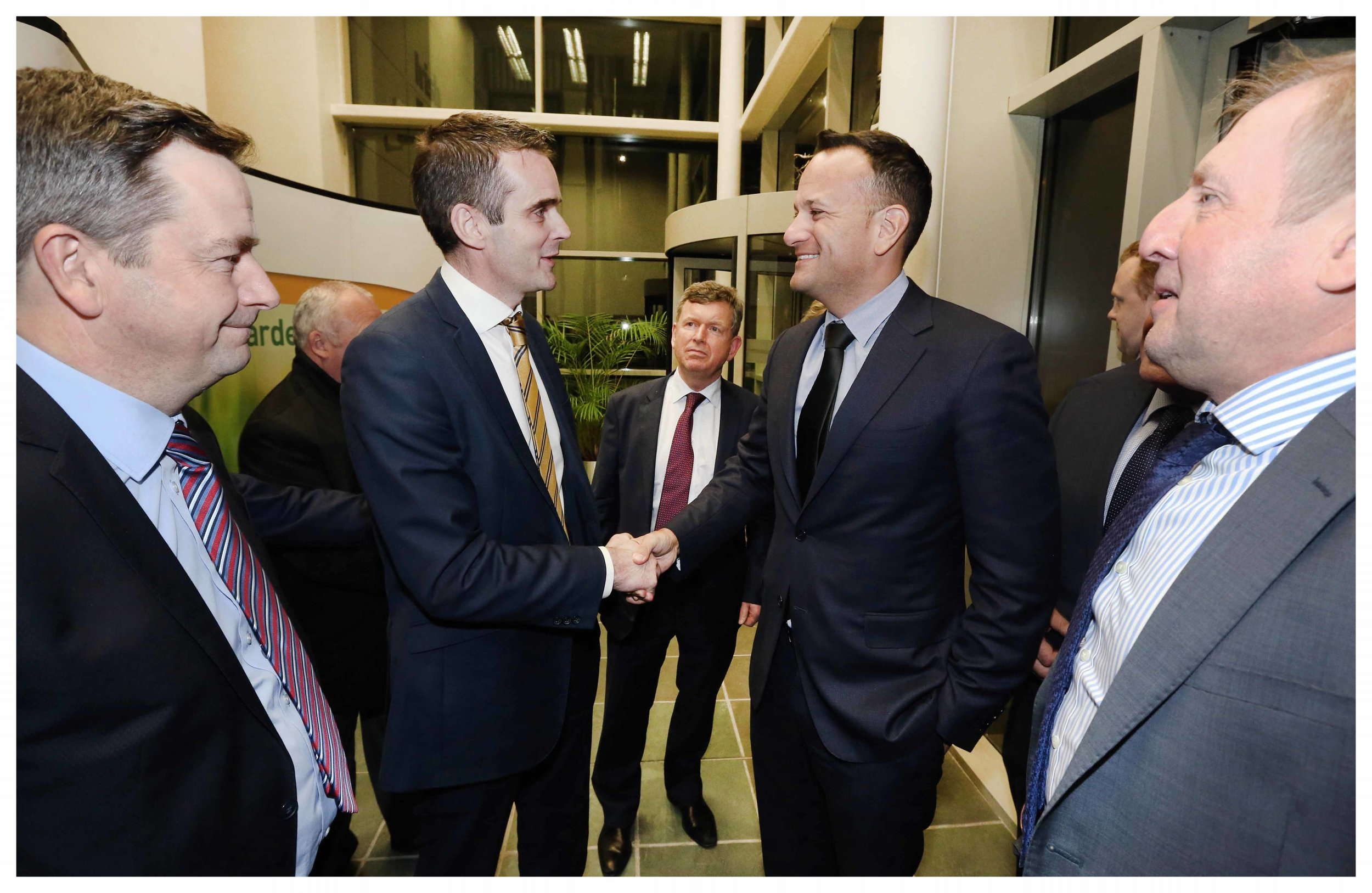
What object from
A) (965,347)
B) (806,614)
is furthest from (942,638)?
(965,347)

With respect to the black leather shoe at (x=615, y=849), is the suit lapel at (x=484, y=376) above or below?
above

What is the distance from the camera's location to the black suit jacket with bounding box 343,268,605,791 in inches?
53.3

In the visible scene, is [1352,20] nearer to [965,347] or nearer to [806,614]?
[965,347]

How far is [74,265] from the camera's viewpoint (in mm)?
955

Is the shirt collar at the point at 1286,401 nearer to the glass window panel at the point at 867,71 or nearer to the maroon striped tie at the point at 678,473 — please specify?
the maroon striped tie at the point at 678,473

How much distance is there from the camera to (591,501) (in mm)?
1790

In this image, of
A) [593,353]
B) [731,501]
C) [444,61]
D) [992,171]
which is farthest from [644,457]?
[444,61]

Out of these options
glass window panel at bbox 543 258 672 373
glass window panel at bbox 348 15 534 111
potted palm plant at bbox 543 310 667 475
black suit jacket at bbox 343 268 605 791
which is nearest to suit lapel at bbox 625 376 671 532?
black suit jacket at bbox 343 268 605 791

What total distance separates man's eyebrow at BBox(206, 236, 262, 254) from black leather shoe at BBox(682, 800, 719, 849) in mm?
2446

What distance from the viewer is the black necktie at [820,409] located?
168 centimetres

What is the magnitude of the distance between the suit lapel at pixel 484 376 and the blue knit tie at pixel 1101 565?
1.12 metres

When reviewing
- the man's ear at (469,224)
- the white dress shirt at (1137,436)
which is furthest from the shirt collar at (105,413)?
the white dress shirt at (1137,436)

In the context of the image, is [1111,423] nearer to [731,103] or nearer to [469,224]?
[469,224]

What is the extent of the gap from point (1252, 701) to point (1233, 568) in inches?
6.1
